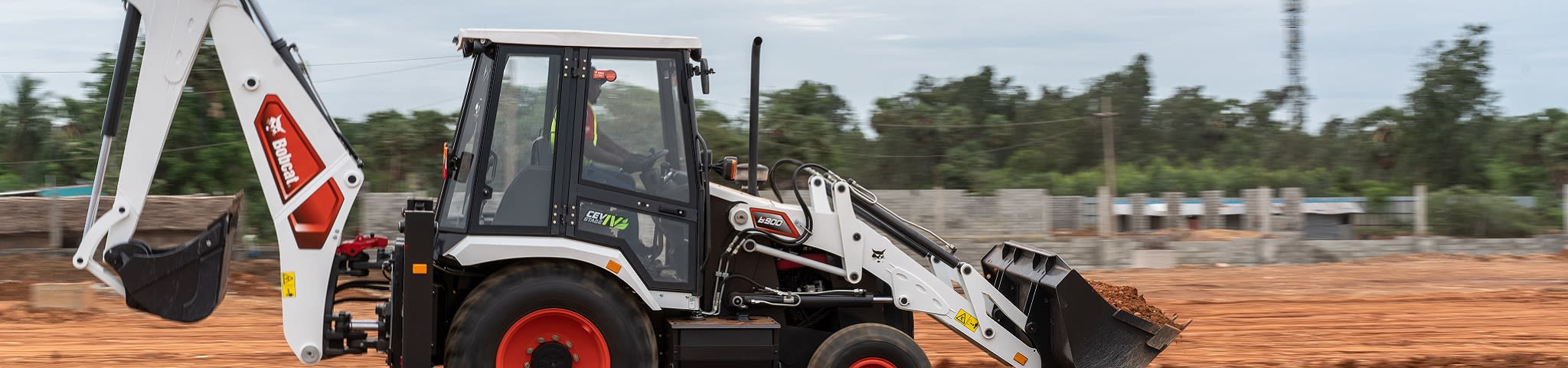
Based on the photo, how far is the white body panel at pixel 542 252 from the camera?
564 centimetres

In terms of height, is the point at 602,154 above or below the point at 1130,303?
above

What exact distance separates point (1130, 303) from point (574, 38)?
11.7ft

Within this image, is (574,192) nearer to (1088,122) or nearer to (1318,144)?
(1088,122)

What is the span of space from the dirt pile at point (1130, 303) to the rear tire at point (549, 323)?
2.69 meters

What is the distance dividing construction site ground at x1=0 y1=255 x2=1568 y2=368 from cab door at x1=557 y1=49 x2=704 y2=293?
311 centimetres

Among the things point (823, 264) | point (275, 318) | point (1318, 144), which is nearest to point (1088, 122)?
point (1318, 144)

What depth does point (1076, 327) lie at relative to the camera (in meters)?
6.40

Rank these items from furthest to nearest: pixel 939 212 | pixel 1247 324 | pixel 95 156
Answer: pixel 939 212, pixel 95 156, pixel 1247 324

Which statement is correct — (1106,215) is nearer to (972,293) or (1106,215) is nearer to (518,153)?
(972,293)

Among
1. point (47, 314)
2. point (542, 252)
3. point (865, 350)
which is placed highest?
point (542, 252)

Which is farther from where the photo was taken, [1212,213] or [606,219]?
[1212,213]

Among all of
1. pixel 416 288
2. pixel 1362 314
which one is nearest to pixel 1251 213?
pixel 1362 314

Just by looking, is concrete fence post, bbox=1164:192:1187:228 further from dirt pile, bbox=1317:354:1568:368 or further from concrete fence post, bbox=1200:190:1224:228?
dirt pile, bbox=1317:354:1568:368

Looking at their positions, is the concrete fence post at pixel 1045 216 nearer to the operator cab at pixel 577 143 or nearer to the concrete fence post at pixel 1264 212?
the concrete fence post at pixel 1264 212
